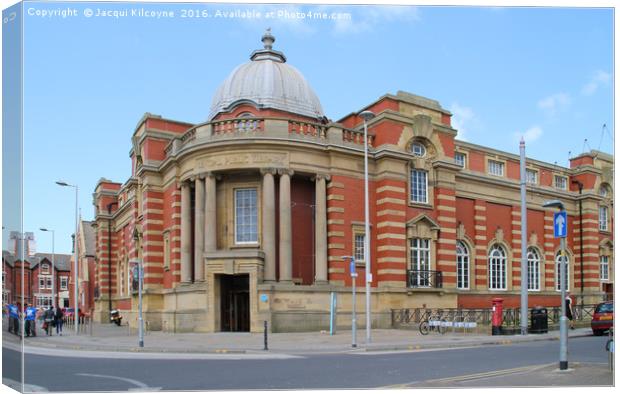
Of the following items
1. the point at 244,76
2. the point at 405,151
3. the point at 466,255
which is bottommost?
the point at 466,255

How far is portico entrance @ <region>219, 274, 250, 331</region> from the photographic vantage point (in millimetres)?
31781

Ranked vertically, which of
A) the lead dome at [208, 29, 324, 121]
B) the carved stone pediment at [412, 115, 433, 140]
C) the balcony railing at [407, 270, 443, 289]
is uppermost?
the lead dome at [208, 29, 324, 121]

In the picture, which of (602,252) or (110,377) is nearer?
(110,377)

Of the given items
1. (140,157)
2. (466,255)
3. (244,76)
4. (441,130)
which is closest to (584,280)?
(466,255)

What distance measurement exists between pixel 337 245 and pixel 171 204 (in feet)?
29.9

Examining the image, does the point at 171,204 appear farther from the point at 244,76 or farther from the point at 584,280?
the point at 584,280

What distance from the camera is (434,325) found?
29.1 metres

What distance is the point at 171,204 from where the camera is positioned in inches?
1387

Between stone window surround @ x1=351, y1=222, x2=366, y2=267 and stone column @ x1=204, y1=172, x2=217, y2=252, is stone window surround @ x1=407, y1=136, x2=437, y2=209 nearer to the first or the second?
stone window surround @ x1=351, y1=222, x2=366, y2=267

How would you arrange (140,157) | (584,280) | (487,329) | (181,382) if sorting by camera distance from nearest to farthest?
(181,382)
(487,329)
(140,157)
(584,280)

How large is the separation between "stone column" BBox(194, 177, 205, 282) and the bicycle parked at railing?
34.7 ft

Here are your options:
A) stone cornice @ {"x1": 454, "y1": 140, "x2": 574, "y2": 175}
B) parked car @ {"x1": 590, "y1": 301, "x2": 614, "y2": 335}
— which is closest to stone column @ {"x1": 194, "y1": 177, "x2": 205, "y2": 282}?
stone cornice @ {"x1": 454, "y1": 140, "x2": 574, "y2": 175}

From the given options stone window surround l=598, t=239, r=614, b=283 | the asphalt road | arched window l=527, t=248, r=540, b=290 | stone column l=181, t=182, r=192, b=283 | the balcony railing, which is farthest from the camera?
stone window surround l=598, t=239, r=614, b=283

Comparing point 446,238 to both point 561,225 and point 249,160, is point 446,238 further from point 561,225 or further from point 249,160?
point 561,225
